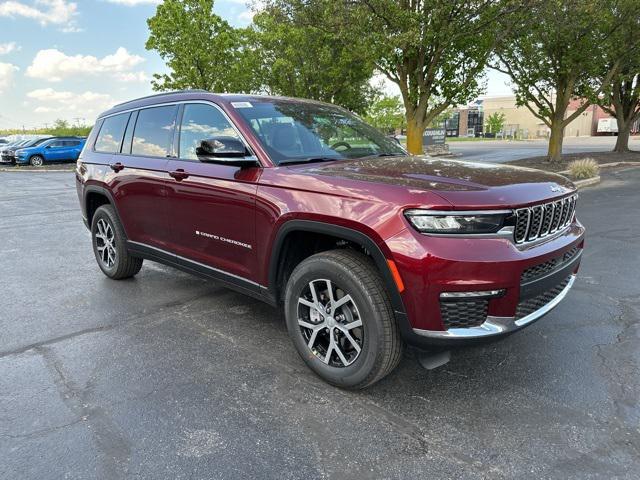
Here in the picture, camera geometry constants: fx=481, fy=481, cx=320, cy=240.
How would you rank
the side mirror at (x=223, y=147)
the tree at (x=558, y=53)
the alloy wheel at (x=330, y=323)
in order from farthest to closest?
1. the tree at (x=558, y=53)
2. the side mirror at (x=223, y=147)
3. the alloy wheel at (x=330, y=323)

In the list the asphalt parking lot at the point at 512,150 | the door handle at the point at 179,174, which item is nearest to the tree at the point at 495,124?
the asphalt parking lot at the point at 512,150

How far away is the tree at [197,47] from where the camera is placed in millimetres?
23469

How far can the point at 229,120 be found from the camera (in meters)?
3.62

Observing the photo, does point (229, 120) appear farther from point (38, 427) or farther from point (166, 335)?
point (38, 427)

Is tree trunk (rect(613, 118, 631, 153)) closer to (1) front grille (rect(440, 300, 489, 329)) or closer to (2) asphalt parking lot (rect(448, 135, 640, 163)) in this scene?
(2) asphalt parking lot (rect(448, 135, 640, 163))

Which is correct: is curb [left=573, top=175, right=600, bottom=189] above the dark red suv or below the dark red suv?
below

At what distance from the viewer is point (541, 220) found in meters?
2.84

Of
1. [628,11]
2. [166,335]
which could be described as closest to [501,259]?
[166,335]

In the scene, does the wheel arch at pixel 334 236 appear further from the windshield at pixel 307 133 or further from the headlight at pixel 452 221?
the windshield at pixel 307 133

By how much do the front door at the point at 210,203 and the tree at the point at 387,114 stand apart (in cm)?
6780

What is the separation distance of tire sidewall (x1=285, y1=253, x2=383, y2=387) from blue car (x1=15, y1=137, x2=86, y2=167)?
29.0 m

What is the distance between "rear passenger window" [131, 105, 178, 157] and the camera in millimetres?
4242

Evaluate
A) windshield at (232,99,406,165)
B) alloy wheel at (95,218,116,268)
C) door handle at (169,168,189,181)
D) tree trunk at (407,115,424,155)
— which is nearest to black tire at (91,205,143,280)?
alloy wheel at (95,218,116,268)

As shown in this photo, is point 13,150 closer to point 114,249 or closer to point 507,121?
point 114,249
